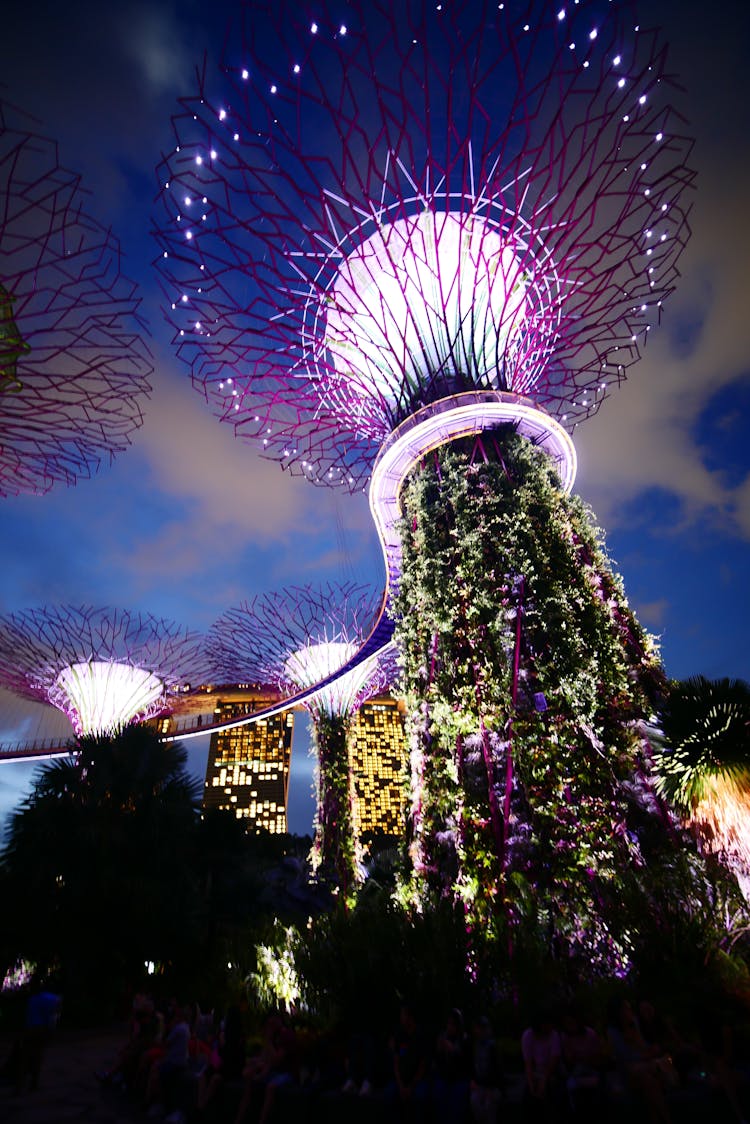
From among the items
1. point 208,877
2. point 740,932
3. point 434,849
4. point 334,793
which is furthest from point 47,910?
point 740,932

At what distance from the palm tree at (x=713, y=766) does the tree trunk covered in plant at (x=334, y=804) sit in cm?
1577

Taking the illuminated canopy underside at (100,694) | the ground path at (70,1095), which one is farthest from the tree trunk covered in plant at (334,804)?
the ground path at (70,1095)

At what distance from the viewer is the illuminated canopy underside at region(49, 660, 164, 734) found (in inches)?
1051

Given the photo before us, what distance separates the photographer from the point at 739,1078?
4453mm

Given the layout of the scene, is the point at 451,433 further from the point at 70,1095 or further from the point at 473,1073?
the point at 70,1095

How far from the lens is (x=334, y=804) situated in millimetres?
22516

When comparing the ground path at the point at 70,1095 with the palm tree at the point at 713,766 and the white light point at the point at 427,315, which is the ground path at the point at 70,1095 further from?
the white light point at the point at 427,315

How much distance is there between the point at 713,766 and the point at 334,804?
1714 centimetres

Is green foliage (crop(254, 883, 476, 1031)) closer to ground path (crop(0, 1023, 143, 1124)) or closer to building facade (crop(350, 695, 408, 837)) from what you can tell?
ground path (crop(0, 1023, 143, 1124))

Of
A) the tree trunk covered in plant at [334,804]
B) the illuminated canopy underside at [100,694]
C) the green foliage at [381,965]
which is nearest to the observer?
the green foliage at [381,965]

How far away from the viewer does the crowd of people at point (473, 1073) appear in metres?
4.57

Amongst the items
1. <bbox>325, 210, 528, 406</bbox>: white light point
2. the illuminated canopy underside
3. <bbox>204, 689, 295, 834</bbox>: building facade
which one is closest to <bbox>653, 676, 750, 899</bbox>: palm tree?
<bbox>325, 210, 528, 406</bbox>: white light point

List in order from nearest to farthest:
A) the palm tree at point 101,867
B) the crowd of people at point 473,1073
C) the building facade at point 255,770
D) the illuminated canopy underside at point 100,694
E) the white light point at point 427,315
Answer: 1. the crowd of people at point 473,1073
2. the palm tree at point 101,867
3. the white light point at point 427,315
4. the illuminated canopy underside at point 100,694
5. the building facade at point 255,770

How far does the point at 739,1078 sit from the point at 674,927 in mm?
2698
